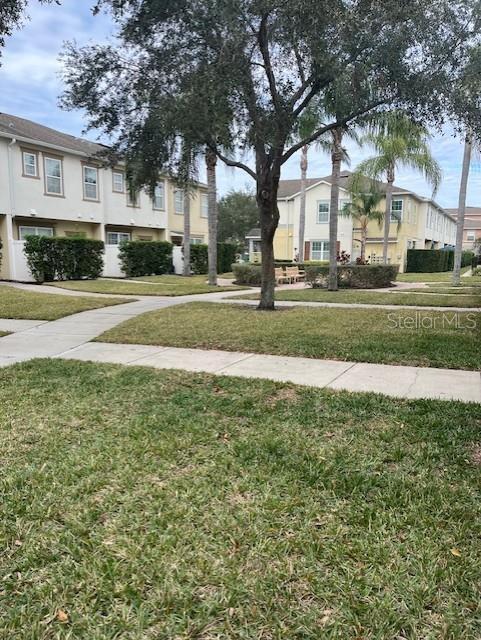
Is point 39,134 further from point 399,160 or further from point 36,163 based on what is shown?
point 399,160

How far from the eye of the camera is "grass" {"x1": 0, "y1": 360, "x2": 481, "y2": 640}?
2.32 m

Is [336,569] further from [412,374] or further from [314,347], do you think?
[314,347]

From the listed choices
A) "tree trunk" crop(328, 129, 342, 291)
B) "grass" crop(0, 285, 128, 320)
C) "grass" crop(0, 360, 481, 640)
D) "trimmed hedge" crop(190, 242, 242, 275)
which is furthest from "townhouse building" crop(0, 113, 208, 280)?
"grass" crop(0, 360, 481, 640)

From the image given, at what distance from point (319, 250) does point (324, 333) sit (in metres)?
32.4

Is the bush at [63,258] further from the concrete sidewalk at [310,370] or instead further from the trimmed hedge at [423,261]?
the trimmed hedge at [423,261]

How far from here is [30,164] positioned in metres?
22.7

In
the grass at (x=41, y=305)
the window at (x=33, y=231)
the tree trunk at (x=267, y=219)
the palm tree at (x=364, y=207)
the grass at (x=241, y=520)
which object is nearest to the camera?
the grass at (x=241, y=520)

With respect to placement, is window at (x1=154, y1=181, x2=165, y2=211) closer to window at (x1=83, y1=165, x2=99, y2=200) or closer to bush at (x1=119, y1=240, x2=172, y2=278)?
bush at (x1=119, y1=240, x2=172, y2=278)

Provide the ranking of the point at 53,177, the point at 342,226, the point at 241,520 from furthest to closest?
the point at 342,226 < the point at 53,177 < the point at 241,520

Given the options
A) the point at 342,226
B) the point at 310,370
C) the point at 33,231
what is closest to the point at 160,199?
the point at 33,231

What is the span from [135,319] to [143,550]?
27.3 feet

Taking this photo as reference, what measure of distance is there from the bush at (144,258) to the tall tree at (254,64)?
570 inches

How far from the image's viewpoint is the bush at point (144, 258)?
81.4 feet

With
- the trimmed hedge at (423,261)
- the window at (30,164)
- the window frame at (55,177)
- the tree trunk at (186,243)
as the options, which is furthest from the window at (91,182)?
the trimmed hedge at (423,261)
